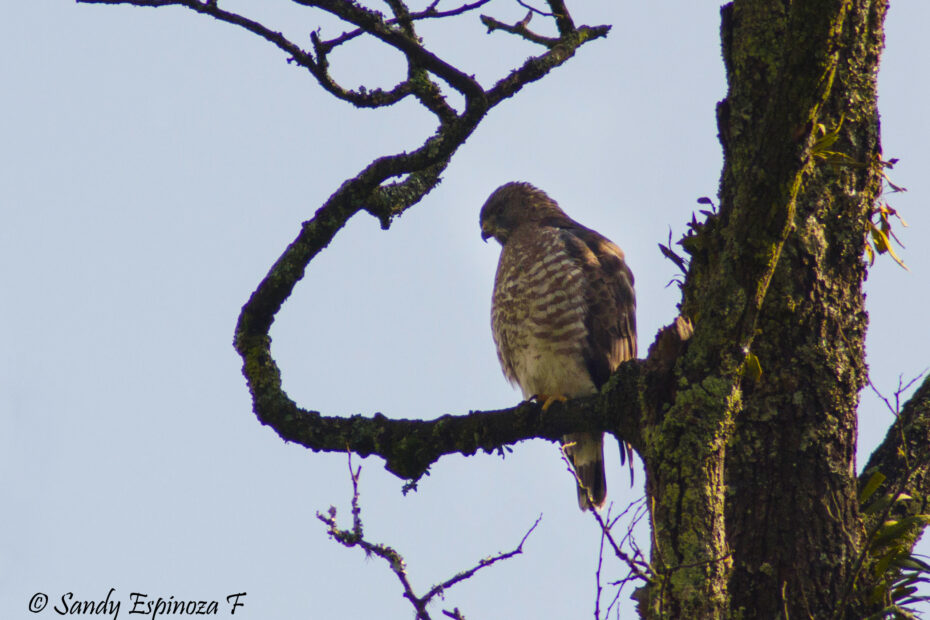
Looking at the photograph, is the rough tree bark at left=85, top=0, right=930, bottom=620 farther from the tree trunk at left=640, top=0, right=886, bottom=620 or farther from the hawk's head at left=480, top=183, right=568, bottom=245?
the hawk's head at left=480, top=183, right=568, bottom=245

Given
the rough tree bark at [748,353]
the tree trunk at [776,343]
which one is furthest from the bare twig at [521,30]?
the tree trunk at [776,343]

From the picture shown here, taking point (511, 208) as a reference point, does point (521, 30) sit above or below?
below

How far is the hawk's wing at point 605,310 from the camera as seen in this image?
18.4ft

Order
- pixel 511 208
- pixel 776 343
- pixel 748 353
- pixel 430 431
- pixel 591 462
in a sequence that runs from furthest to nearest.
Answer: pixel 511 208 < pixel 591 462 < pixel 430 431 < pixel 776 343 < pixel 748 353

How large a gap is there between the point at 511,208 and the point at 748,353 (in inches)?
184

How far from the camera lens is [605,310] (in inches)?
223

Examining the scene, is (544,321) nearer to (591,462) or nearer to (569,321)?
(569,321)

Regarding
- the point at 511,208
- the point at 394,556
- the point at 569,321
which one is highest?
the point at 511,208

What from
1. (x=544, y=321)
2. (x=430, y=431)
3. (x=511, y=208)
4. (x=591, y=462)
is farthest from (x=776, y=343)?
(x=511, y=208)

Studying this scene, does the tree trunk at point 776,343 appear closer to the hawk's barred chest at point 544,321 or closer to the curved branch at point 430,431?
the curved branch at point 430,431

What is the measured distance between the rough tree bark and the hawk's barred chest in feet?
4.50

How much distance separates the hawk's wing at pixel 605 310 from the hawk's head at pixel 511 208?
1183mm

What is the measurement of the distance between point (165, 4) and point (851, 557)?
10.7 ft

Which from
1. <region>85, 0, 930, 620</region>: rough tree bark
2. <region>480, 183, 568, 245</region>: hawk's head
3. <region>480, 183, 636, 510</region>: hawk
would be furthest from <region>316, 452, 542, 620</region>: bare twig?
<region>480, 183, 568, 245</region>: hawk's head
